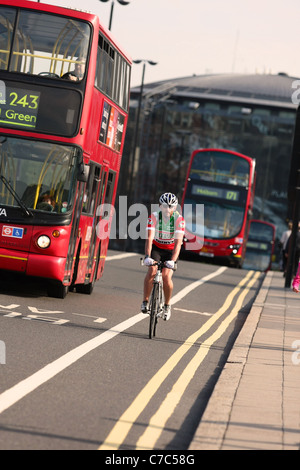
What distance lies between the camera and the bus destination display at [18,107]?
46.2ft

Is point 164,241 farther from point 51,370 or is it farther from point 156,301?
point 51,370

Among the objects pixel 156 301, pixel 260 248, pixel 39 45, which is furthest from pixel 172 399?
pixel 260 248

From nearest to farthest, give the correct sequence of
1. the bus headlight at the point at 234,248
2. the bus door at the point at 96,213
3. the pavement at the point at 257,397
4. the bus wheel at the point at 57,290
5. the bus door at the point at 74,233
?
the pavement at the point at 257,397 → the bus door at the point at 74,233 → the bus wheel at the point at 57,290 → the bus door at the point at 96,213 → the bus headlight at the point at 234,248

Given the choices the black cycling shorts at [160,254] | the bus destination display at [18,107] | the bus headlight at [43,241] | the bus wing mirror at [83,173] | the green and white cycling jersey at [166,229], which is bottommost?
the bus headlight at [43,241]

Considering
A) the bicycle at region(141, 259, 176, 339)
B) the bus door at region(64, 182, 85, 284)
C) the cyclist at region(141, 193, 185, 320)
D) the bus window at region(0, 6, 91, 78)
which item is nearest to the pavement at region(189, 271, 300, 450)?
the bicycle at region(141, 259, 176, 339)

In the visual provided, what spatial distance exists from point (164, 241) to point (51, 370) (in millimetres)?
3958

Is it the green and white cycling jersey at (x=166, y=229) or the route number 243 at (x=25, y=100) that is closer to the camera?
the green and white cycling jersey at (x=166, y=229)

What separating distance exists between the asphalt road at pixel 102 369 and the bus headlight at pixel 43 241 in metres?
0.84

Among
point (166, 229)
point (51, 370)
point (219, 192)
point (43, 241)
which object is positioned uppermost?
point (219, 192)

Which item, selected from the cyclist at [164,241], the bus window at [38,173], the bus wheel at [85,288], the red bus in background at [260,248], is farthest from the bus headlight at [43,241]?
the red bus in background at [260,248]

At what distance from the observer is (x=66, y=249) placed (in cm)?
1435

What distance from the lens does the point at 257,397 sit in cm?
820

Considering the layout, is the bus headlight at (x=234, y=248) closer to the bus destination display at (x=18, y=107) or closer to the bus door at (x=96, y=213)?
the bus door at (x=96, y=213)

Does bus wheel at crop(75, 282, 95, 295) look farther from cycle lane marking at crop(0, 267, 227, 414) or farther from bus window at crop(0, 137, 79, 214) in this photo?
cycle lane marking at crop(0, 267, 227, 414)
